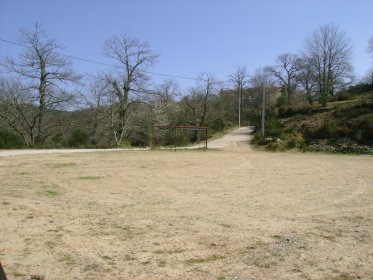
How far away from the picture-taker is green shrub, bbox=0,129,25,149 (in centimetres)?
2614

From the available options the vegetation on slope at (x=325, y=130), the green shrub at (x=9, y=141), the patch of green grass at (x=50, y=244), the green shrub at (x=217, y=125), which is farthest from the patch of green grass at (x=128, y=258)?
the green shrub at (x=217, y=125)

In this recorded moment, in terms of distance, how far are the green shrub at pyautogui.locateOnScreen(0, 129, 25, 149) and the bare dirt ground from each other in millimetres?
16446

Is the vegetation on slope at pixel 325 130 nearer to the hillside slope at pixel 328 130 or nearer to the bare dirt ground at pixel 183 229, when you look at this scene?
the hillside slope at pixel 328 130

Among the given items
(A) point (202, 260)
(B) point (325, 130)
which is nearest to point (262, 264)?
(A) point (202, 260)

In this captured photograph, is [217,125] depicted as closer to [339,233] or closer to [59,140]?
[59,140]

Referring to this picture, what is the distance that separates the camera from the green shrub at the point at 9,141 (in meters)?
26.1

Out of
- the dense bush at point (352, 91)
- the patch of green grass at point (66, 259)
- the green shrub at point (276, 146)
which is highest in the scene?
the dense bush at point (352, 91)

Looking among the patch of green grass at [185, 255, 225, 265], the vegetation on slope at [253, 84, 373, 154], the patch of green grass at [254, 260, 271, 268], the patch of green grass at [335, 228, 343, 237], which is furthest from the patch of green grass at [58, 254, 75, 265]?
the vegetation on slope at [253, 84, 373, 154]

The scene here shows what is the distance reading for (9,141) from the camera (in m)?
26.8

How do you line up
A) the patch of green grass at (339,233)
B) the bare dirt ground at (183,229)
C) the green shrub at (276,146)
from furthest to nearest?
the green shrub at (276,146) → the patch of green grass at (339,233) → the bare dirt ground at (183,229)

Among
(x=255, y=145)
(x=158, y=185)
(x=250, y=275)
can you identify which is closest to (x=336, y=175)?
(x=158, y=185)

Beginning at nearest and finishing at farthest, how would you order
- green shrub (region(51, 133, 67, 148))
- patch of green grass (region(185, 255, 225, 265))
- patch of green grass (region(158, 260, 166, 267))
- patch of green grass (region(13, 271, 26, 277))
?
patch of green grass (region(13, 271, 26, 277)) → patch of green grass (region(158, 260, 166, 267)) → patch of green grass (region(185, 255, 225, 265)) → green shrub (region(51, 133, 67, 148))

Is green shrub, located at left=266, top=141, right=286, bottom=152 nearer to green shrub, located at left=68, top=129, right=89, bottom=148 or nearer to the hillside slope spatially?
the hillside slope

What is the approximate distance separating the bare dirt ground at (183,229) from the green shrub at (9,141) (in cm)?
1645
